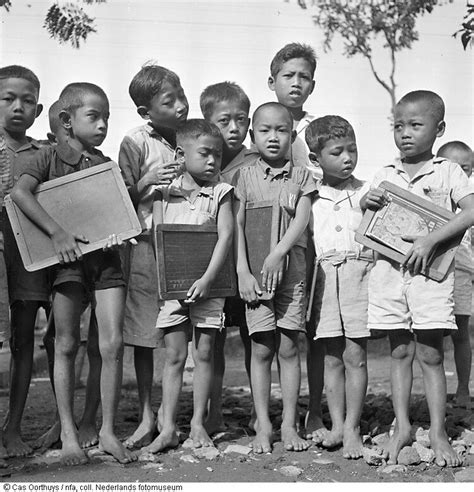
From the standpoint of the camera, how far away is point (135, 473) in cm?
415

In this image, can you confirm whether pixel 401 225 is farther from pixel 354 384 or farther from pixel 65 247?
pixel 65 247

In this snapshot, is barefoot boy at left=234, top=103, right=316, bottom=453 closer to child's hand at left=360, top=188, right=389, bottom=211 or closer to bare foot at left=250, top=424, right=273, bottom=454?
bare foot at left=250, top=424, right=273, bottom=454

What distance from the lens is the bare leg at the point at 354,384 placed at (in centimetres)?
462

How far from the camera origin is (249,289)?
4.69m


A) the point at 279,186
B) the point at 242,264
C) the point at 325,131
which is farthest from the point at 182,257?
the point at 325,131

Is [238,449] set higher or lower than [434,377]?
lower

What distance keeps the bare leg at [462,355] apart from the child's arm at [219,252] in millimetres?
2012

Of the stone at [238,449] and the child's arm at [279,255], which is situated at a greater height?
the child's arm at [279,255]

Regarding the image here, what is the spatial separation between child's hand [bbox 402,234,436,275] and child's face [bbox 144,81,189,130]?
1.63m

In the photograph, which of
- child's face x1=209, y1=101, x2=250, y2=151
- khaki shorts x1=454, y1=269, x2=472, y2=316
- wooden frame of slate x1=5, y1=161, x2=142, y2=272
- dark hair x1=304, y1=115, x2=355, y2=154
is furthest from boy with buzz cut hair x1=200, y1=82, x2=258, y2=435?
khaki shorts x1=454, y1=269, x2=472, y2=316

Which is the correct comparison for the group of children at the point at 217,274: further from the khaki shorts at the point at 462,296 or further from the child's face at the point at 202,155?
the khaki shorts at the point at 462,296

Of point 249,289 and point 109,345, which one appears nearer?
point 109,345

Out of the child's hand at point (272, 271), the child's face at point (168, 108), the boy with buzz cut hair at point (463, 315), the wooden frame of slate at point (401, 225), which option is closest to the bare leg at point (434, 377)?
the wooden frame of slate at point (401, 225)

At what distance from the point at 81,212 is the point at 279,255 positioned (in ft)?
3.69
